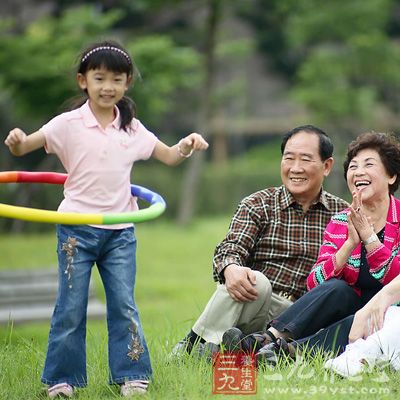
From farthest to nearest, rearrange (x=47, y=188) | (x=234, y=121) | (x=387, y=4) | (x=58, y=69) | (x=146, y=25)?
1. (x=234, y=121)
2. (x=146, y=25)
3. (x=387, y=4)
4. (x=47, y=188)
5. (x=58, y=69)

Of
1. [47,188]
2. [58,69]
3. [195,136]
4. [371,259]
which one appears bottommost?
[371,259]

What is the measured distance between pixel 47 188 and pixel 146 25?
7863 mm

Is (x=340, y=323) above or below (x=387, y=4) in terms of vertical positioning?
below

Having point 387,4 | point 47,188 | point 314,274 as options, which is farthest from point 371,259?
point 387,4

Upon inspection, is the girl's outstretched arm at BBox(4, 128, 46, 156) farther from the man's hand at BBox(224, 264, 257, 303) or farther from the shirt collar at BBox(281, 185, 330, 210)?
the shirt collar at BBox(281, 185, 330, 210)

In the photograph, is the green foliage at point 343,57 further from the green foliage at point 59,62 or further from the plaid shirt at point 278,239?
the plaid shirt at point 278,239

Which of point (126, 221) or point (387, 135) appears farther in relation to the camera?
point (387, 135)

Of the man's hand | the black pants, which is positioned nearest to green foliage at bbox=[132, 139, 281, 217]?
the man's hand

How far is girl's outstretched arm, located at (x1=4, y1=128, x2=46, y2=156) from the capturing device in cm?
343

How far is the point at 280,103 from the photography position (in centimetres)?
2622

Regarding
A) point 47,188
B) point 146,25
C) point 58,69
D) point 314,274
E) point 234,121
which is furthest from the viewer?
point 234,121

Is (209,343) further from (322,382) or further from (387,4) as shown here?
(387,4)

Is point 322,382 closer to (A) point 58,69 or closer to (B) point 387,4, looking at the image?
(A) point 58,69

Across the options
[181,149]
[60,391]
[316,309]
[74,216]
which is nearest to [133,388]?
[60,391]
